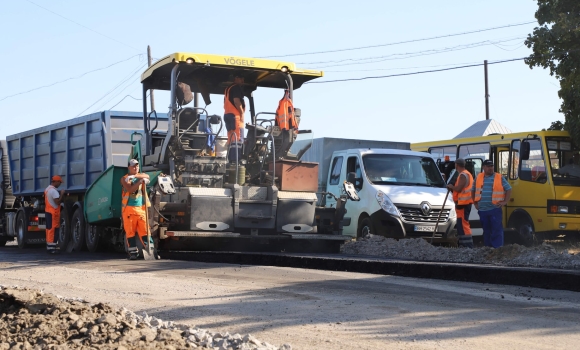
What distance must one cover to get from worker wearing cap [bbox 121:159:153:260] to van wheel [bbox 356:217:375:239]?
15.1ft

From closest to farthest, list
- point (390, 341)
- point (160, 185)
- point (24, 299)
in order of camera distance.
A: 1. point (390, 341)
2. point (24, 299)
3. point (160, 185)

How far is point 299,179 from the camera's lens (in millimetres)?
14523

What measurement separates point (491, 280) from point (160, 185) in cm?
549

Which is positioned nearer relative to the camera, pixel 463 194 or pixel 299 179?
pixel 299 179

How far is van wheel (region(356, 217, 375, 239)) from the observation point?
16.4 meters

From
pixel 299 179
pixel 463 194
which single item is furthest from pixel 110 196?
pixel 463 194

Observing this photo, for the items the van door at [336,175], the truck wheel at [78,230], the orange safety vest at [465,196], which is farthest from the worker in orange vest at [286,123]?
the truck wheel at [78,230]

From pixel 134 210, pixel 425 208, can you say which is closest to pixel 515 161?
pixel 425 208

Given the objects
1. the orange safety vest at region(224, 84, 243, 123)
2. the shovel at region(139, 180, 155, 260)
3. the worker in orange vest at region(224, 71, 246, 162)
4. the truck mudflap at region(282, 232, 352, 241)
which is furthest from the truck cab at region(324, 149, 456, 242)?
the shovel at region(139, 180, 155, 260)

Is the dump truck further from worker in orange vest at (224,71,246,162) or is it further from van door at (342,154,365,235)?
van door at (342,154,365,235)

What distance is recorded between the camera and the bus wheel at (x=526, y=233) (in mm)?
18531

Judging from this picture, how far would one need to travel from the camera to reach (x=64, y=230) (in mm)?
18062

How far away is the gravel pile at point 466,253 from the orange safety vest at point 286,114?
2.56m

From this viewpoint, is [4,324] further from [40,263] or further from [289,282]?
[40,263]
